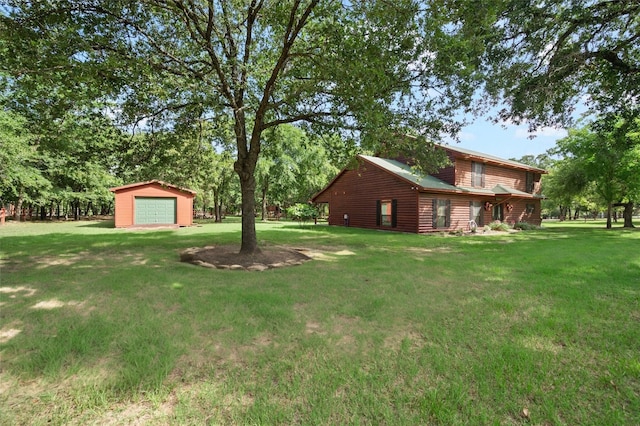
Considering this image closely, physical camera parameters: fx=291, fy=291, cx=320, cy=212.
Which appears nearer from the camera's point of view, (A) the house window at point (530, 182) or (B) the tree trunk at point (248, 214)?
(B) the tree trunk at point (248, 214)

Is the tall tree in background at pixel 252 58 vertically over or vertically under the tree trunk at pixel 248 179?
over

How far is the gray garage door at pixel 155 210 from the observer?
20875mm

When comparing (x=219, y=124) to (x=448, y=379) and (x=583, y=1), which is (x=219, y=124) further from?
(x=583, y=1)

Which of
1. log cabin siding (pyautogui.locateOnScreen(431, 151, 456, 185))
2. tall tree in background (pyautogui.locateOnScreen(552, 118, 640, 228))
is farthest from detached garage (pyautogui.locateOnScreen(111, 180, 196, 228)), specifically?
tall tree in background (pyautogui.locateOnScreen(552, 118, 640, 228))

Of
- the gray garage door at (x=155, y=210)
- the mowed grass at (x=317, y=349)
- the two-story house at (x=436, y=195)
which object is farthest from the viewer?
the gray garage door at (x=155, y=210)

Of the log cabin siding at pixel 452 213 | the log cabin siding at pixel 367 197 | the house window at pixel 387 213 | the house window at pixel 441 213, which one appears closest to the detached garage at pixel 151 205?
the log cabin siding at pixel 367 197

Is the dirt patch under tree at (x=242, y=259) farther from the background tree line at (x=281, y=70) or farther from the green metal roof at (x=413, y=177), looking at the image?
the green metal roof at (x=413, y=177)

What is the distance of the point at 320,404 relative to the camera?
2174mm

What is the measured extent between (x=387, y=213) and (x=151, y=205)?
16.9 metres

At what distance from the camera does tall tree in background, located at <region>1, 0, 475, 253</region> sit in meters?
5.26

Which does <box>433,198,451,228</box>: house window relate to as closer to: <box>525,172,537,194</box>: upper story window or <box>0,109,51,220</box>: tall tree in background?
<box>525,172,537,194</box>: upper story window

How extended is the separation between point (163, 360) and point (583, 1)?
11696 millimetres

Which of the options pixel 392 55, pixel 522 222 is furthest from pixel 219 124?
pixel 522 222

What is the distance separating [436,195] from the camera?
683 inches
